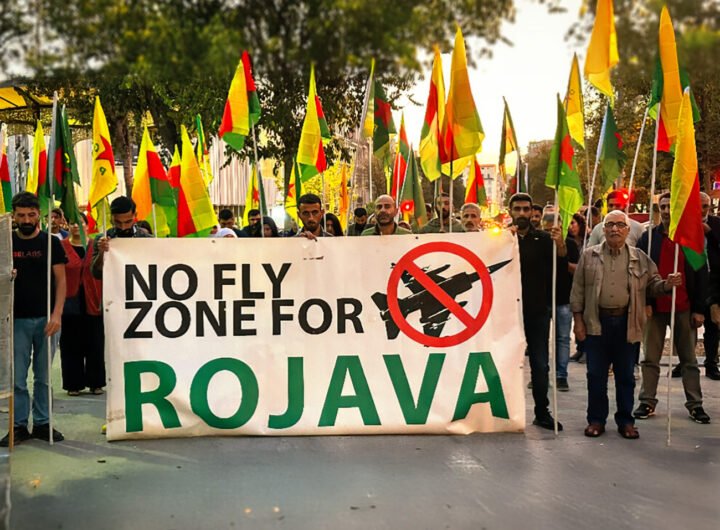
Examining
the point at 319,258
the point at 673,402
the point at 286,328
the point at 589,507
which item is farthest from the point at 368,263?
the point at 673,402

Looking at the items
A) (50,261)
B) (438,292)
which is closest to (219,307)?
(50,261)

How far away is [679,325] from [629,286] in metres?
1.01

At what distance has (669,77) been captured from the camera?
6184 mm

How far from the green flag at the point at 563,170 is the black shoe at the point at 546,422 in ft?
5.68

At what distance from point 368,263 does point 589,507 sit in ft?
8.27

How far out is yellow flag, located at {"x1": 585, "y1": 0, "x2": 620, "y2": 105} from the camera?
21.4 feet

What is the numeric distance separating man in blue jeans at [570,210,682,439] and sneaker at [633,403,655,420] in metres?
0.69

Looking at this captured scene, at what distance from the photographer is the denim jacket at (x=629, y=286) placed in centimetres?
630

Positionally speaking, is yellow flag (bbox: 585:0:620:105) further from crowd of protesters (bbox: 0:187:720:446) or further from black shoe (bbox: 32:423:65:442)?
black shoe (bbox: 32:423:65:442)

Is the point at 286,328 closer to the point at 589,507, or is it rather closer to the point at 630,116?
the point at 589,507

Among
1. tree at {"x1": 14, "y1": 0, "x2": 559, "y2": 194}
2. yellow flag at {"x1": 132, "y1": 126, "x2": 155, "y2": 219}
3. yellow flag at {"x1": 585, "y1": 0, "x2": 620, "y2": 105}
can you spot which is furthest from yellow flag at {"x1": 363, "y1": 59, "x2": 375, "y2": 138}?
yellow flag at {"x1": 585, "y1": 0, "x2": 620, "y2": 105}

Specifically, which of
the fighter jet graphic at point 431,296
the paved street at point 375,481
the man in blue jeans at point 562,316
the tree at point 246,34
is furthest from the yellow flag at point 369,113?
the paved street at point 375,481

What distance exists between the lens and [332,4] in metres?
6.24

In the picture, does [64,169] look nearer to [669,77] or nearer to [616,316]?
[616,316]
